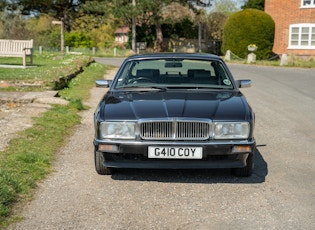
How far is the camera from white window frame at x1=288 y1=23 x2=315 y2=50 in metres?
34.4

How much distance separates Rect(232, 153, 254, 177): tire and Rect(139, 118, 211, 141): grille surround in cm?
66

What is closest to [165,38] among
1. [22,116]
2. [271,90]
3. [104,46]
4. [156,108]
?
[104,46]

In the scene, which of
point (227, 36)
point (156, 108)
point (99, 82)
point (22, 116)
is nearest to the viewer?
point (156, 108)

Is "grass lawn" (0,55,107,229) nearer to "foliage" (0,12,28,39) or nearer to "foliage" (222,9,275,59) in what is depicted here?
"foliage" (222,9,275,59)

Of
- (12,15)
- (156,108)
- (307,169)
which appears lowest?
(307,169)

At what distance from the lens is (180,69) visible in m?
6.67

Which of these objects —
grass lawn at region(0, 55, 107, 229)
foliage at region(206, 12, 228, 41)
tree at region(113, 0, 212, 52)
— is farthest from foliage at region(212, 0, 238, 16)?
grass lawn at region(0, 55, 107, 229)

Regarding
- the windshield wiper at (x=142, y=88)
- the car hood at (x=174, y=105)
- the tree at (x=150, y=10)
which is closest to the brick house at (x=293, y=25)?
the tree at (x=150, y=10)

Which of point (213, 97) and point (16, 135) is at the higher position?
point (213, 97)

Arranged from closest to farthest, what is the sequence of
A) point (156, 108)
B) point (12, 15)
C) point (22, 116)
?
point (156, 108) < point (22, 116) < point (12, 15)

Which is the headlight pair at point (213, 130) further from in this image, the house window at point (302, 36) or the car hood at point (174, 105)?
the house window at point (302, 36)

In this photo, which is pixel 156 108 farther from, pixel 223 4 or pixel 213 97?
pixel 223 4

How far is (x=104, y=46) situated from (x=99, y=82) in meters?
45.3

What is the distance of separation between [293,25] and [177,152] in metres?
33.3
